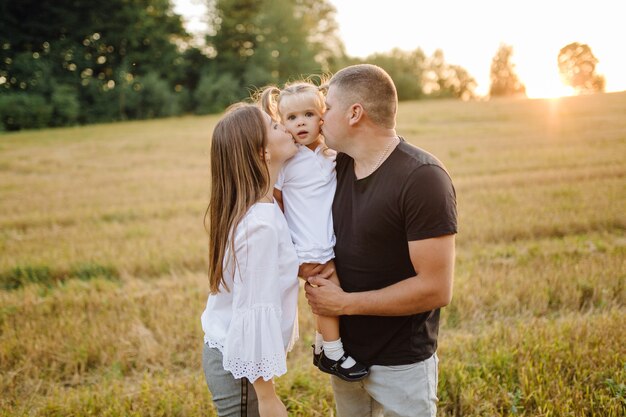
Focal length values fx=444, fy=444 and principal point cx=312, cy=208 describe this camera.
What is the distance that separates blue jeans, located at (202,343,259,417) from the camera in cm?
236

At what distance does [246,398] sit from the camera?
2.36 meters

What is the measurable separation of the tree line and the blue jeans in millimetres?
33167

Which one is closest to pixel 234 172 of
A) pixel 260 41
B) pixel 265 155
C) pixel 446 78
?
pixel 265 155

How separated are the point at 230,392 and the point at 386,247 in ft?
3.72

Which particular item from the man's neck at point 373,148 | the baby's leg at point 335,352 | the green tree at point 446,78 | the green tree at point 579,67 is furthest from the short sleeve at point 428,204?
the green tree at point 446,78

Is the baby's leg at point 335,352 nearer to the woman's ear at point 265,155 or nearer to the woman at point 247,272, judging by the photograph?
the woman at point 247,272

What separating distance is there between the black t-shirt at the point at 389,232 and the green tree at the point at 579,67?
44.7 ft

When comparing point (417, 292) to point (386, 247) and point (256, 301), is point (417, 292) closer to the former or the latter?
point (386, 247)

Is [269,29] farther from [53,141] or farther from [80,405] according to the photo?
[80,405]

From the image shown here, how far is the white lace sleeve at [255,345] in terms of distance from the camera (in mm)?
2172

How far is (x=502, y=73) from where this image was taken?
7981 cm

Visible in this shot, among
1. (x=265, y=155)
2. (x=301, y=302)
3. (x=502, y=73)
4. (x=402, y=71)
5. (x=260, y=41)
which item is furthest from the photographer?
(x=502, y=73)

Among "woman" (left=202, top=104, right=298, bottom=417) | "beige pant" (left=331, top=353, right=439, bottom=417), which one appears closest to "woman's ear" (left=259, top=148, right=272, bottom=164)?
"woman" (left=202, top=104, right=298, bottom=417)

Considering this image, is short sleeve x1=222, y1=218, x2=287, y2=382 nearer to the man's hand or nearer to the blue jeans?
the blue jeans
